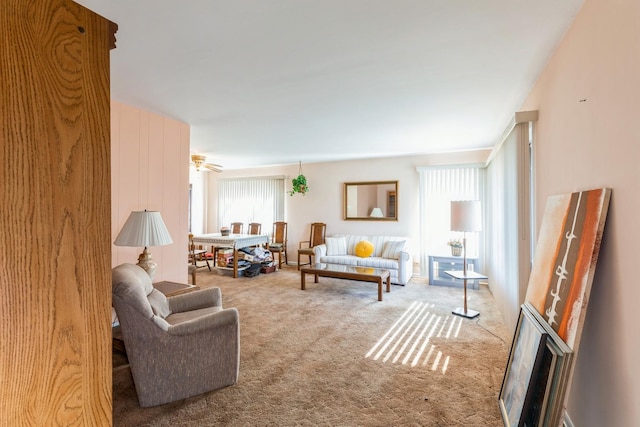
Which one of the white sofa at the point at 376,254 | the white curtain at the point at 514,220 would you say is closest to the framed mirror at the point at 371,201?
the white sofa at the point at 376,254

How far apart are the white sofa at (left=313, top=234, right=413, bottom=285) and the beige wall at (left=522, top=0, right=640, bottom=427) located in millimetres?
3387

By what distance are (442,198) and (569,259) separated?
13.5 feet

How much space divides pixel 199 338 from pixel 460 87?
291 cm

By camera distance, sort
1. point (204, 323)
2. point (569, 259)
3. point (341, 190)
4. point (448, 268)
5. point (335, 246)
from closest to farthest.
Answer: point (569, 259)
point (204, 323)
point (448, 268)
point (335, 246)
point (341, 190)

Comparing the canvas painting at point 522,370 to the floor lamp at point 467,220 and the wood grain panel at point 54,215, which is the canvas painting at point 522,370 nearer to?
the floor lamp at point 467,220

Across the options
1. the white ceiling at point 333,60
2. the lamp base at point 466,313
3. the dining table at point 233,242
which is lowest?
the lamp base at point 466,313

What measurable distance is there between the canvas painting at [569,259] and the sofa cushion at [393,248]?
3.35m

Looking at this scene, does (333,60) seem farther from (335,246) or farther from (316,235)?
(316,235)

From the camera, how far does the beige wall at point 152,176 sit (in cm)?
315

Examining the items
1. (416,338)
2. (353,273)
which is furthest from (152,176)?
(416,338)

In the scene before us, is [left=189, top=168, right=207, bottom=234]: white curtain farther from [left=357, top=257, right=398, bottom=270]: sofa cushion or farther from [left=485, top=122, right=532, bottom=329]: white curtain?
[left=485, top=122, right=532, bottom=329]: white curtain

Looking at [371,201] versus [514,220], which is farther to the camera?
[371,201]

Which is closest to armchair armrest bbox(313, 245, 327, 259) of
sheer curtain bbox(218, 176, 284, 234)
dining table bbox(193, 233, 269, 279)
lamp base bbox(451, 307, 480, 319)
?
dining table bbox(193, 233, 269, 279)

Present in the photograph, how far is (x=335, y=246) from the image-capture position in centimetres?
600
